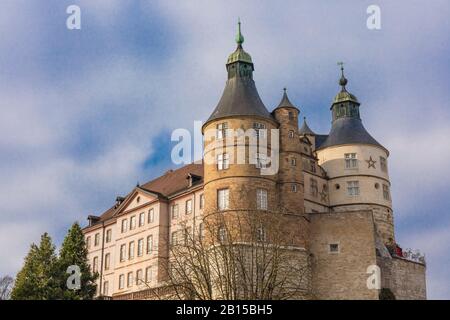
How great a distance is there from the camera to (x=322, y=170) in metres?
66.7

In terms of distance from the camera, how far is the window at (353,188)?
65125 millimetres

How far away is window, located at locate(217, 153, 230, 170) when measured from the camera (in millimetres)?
56000

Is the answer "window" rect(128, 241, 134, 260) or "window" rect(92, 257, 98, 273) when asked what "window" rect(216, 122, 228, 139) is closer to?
"window" rect(128, 241, 134, 260)

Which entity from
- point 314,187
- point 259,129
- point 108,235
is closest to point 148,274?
point 108,235

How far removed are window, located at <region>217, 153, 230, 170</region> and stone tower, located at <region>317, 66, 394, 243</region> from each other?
46.5ft

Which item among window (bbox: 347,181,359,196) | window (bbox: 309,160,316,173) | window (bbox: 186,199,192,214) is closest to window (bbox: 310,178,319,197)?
window (bbox: 309,160,316,173)

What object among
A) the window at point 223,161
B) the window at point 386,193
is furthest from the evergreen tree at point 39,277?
the window at point 386,193

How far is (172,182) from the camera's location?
73.0m

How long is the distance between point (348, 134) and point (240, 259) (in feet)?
106

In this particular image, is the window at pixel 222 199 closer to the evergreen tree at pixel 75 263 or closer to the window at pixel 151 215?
the evergreen tree at pixel 75 263

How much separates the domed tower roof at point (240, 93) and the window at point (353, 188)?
37.3 feet
